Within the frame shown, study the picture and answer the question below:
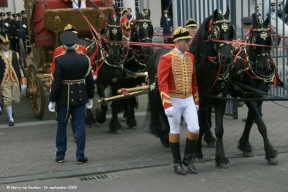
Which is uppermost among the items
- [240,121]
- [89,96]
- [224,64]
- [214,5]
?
[214,5]

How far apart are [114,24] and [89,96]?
7.10ft

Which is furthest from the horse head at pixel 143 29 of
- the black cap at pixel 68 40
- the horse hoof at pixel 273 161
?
the horse hoof at pixel 273 161

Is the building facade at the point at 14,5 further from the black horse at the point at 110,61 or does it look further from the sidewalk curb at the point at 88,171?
the sidewalk curb at the point at 88,171

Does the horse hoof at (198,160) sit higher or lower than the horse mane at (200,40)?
lower

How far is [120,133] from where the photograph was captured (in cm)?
991

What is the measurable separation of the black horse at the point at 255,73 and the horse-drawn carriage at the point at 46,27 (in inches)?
166

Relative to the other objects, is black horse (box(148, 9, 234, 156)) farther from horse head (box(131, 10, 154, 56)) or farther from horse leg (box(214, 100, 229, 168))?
horse head (box(131, 10, 154, 56))

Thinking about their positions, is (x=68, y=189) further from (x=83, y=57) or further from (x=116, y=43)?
(x=116, y=43)

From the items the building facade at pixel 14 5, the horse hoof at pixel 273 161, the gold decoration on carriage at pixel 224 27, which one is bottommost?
the horse hoof at pixel 273 161

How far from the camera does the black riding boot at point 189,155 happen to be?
714 centimetres

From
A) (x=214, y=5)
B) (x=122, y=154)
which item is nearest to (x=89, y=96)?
(x=122, y=154)

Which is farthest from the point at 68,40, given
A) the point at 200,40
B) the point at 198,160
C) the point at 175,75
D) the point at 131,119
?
the point at 131,119

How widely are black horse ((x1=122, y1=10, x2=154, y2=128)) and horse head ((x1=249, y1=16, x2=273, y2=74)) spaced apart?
2594 mm

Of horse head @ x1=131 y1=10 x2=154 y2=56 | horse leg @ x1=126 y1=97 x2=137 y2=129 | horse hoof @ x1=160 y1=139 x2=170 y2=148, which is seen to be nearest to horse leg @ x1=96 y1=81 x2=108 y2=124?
horse leg @ x1=126 y1=97 x2=137 y2=129
